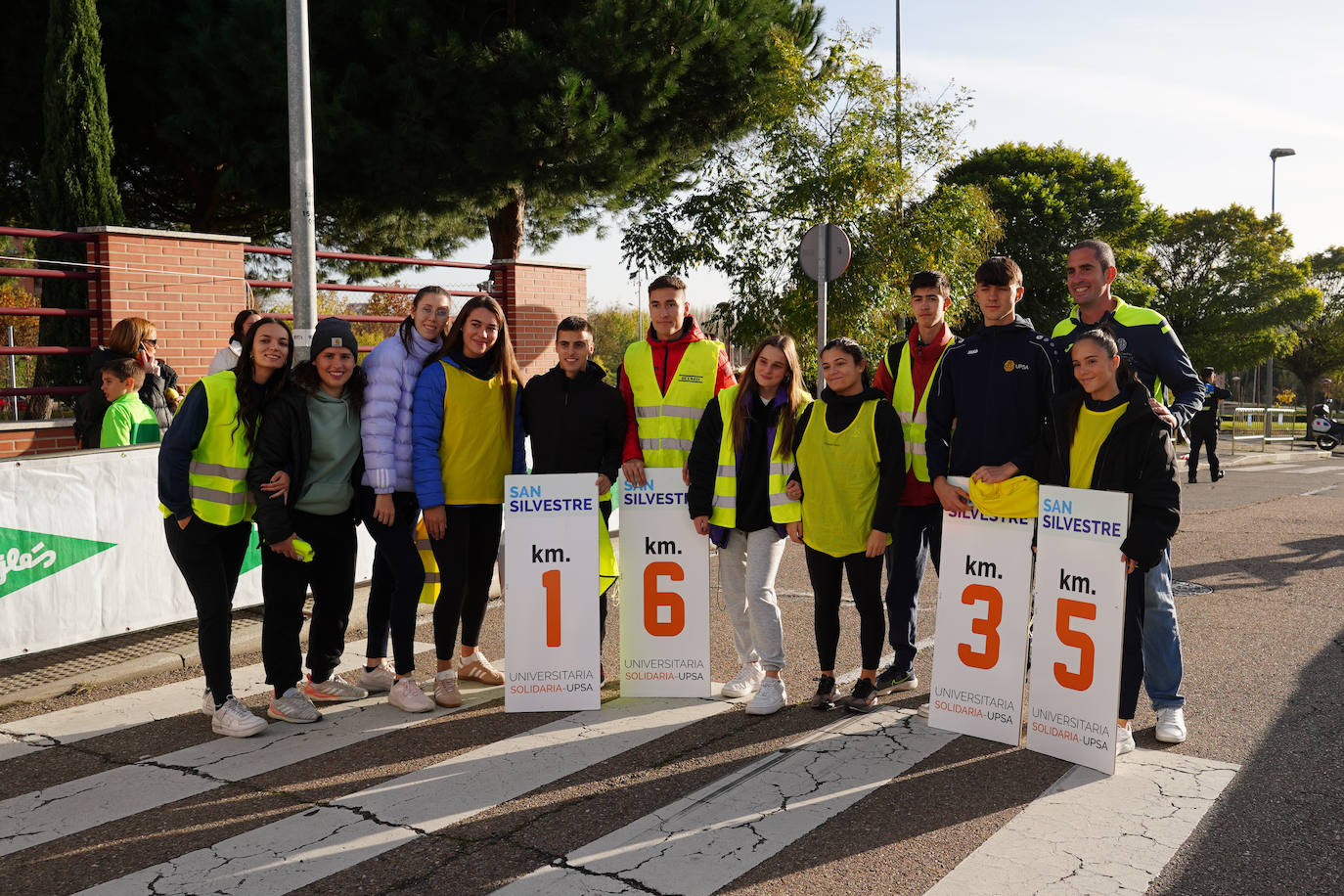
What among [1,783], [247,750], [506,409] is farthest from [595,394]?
[1,783]

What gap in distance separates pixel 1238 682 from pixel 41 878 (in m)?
5.56

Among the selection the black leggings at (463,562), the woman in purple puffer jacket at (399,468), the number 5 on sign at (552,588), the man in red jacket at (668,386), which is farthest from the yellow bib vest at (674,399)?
the woman in purple puffer jacket at (399,468)

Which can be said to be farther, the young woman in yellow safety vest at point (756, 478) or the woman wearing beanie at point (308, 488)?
the young woman in yellow safety vest at point (756, 478)

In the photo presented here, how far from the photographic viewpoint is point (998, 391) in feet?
16.0

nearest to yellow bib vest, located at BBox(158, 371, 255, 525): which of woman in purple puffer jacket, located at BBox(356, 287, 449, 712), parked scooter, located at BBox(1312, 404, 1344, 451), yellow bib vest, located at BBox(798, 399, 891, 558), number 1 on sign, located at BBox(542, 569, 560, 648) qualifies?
woman in purple puffer jacket, located at BBox(356, 287, 449, 712)

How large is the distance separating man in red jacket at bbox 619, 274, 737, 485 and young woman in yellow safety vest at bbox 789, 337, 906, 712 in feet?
2.08

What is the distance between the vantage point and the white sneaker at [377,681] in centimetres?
568

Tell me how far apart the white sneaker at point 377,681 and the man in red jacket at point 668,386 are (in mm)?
1699

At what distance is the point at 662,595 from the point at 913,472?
1448 millimetres

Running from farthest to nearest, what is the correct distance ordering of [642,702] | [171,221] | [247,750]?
1. [171,221]
2. [642,702]
3. [247,750]

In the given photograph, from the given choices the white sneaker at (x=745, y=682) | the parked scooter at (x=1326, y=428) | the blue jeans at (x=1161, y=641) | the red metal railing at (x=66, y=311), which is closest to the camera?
the blue jeans at (x=1161, y=641)

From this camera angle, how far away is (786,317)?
47.5 ft

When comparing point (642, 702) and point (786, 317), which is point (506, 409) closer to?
point (642, 702)

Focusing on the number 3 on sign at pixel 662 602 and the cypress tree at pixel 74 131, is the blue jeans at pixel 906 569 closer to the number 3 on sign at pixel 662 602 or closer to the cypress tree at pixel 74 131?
the number 3 on sign at pixel 662 602
